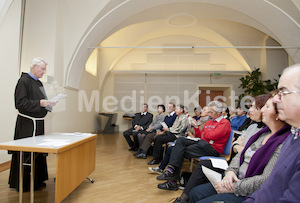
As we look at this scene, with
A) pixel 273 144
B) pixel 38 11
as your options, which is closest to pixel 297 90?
pixel 273 144

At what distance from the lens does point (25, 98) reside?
2.52 metres

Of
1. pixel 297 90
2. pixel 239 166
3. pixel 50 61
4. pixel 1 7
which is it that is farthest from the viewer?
pixel 50 61

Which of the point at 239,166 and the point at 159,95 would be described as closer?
the point at 239,166

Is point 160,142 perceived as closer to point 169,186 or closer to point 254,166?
point 169,186

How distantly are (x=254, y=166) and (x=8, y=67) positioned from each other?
15.3 ft

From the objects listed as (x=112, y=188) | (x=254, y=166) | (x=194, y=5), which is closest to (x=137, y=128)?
(x=112, y=188)

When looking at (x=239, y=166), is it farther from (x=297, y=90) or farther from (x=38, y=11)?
(x=38, y=11)

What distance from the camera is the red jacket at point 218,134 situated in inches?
110

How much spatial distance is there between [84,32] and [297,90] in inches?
224

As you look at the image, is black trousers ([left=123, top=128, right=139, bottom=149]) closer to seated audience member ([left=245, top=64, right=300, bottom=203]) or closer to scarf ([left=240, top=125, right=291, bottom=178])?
scarf ([left=240, top=125, right=291, bottom=178])

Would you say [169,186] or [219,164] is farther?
[169,186]

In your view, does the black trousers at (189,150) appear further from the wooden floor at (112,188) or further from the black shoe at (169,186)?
the wooden floor at (112,188)

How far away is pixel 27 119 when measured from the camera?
Answer: 105 inches

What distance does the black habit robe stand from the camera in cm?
251
